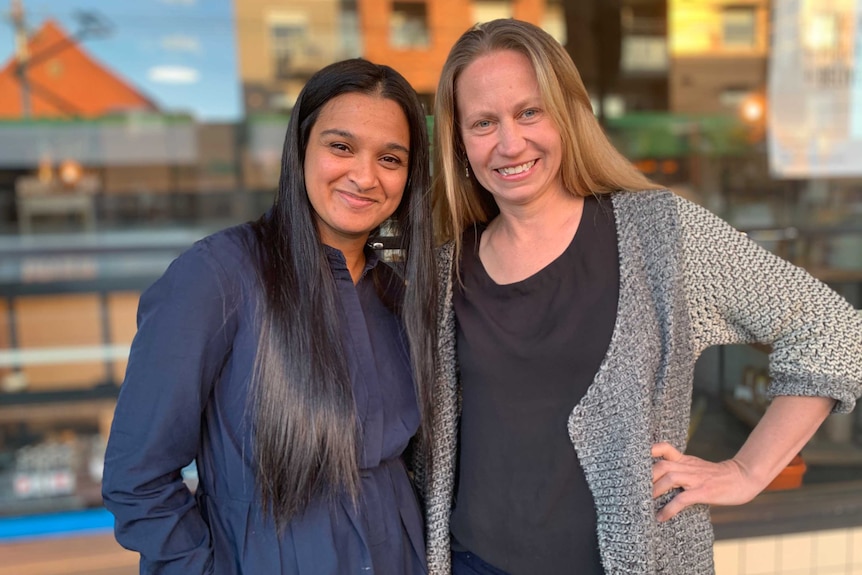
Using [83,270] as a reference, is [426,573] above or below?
below

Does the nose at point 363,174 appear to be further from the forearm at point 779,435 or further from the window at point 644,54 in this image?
the window at point 644,54

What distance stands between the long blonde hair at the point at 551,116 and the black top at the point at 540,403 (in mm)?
95

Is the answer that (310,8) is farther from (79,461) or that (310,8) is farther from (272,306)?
(272,306)

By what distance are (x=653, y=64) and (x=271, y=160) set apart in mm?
2838

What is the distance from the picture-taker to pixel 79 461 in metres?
3.76

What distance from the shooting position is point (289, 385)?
1.18 meters

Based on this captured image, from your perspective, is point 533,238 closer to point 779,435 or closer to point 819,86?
point 779,435

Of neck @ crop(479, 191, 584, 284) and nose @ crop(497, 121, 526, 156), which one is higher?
nose @ crop(497, 121, 526, 156)

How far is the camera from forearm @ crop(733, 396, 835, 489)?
1334 mm

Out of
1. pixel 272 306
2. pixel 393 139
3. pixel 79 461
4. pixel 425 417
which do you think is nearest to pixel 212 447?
pixel 272 306

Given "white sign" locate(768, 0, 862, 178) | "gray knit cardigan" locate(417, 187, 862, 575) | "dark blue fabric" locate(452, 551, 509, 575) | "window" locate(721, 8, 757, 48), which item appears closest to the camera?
"gray knit cardigan" locate(417, 187, 862, 575)

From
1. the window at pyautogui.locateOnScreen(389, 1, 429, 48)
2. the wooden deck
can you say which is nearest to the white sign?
the window at pyautogui.locateOnScreen(389, 1, 429, 48)

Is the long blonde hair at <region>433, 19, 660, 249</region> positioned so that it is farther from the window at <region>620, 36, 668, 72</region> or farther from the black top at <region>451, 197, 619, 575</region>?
the window at <region>620, 36, 668, 72</region>

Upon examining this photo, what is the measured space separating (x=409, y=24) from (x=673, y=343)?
3.93 m
